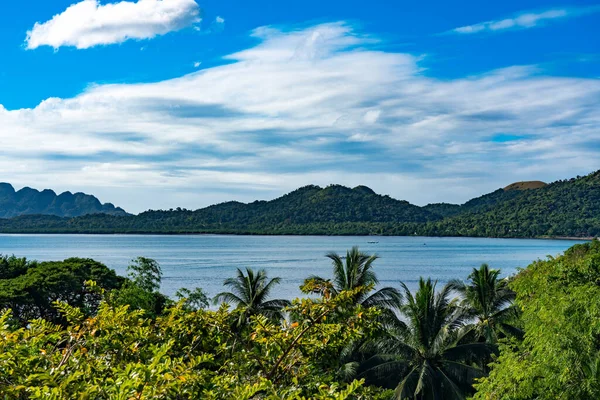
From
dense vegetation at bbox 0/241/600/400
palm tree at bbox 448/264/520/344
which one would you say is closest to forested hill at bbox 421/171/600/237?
palm tree at bbox 448/264/520/344

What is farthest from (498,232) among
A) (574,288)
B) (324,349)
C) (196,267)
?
(324,349)

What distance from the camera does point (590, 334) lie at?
15.0 meters

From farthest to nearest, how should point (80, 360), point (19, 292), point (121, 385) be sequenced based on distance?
1. point (19, 292)
2. point (80, 360)
3. point (121, 385)

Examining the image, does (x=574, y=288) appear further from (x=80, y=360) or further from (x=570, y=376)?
(x=80, y=360)

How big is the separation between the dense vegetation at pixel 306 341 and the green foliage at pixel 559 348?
0.04 metres

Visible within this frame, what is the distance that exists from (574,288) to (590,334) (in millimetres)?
1893

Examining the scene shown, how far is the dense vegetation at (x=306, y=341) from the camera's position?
535 cm

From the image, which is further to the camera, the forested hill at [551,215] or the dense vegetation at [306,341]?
the forested hill at [551,215]

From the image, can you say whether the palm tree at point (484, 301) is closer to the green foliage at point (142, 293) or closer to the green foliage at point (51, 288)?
the green foliage at point (142, 293)

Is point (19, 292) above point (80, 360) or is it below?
below

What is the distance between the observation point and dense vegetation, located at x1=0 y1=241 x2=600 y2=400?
5348 millimetres

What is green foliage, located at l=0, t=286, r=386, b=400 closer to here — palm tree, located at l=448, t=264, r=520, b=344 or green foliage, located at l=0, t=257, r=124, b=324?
palm tree, located at l=448, t=264, r=520, b=344

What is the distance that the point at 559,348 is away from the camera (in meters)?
14.9

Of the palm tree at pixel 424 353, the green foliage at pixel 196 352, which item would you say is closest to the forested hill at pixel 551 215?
the palm tree at pixel 424 353
